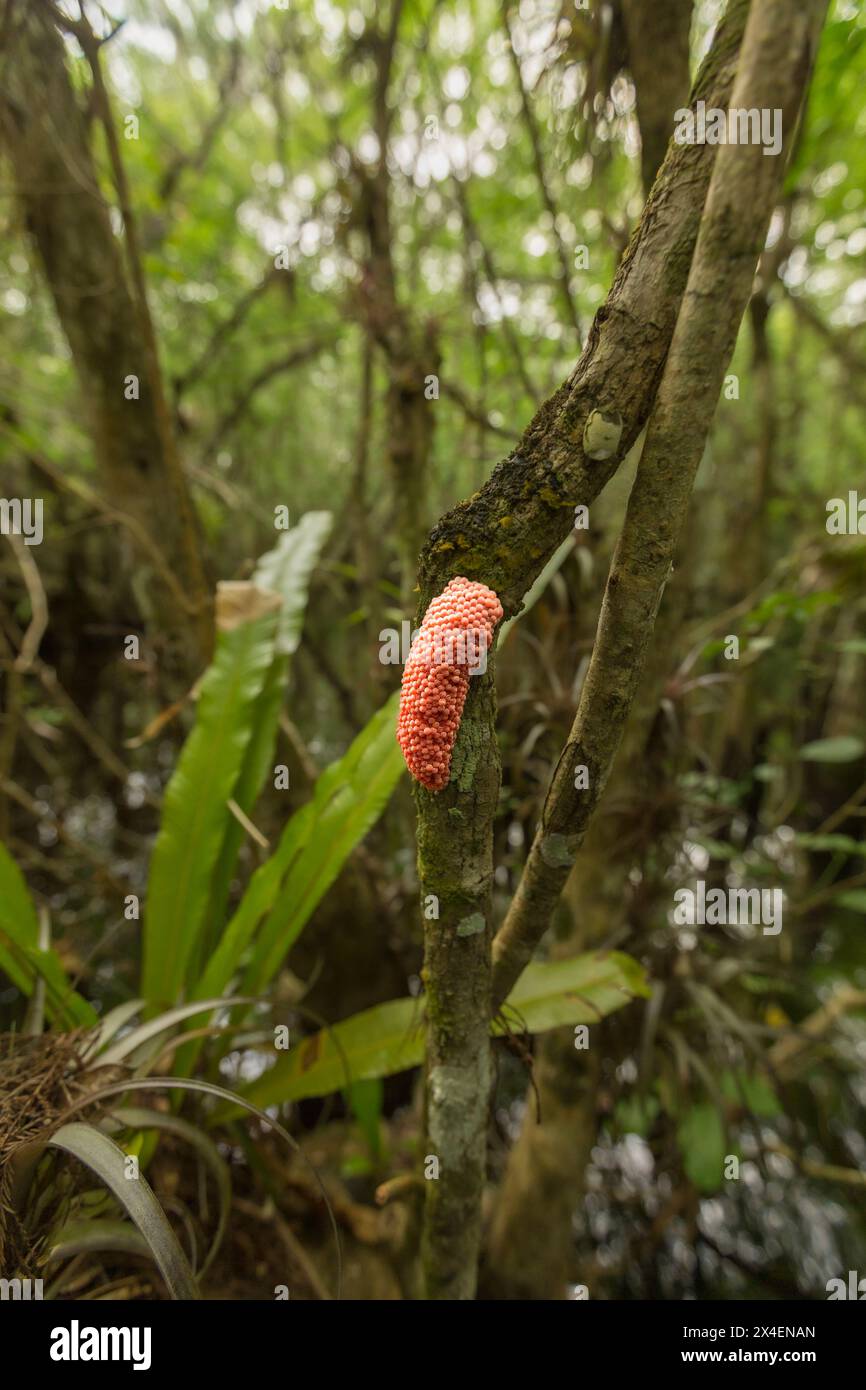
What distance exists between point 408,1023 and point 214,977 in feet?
1.06

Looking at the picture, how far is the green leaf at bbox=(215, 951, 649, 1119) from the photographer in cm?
99

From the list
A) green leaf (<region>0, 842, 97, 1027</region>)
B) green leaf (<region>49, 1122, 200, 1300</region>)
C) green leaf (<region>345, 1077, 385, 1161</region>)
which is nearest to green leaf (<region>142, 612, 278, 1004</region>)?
green leaf (<region>0, 842, 97, 1027</region>)

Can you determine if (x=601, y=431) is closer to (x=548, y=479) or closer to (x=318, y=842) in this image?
(x=548, y=479)

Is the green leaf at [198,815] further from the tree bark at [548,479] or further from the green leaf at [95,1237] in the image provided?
the tree bark at [548,479]

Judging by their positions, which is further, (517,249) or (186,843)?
(517,249)

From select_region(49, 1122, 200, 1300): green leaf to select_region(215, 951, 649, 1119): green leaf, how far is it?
39cm

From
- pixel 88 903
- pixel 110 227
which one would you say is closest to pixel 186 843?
pixel 110 227

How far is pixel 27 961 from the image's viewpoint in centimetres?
107

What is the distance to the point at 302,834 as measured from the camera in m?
1.13

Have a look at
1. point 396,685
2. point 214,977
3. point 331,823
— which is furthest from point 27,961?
point 396,685

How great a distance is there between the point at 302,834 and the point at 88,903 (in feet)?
5.30

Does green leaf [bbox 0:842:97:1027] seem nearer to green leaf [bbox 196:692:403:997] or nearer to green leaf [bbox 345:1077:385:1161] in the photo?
green leaf [bbox 196:692:403:997]
